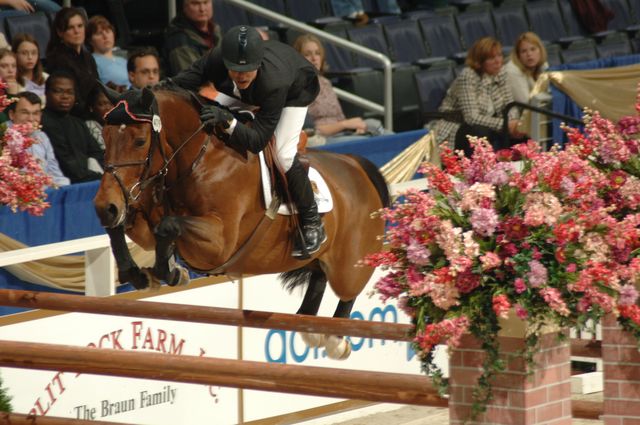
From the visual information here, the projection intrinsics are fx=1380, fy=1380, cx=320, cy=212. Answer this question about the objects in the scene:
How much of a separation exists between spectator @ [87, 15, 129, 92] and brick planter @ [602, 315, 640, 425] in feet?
19.0

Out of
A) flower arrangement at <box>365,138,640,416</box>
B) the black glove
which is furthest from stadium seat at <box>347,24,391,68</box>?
flower arrangement at <box>365,138,640,416</box>

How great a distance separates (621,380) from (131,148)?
8.54 ft

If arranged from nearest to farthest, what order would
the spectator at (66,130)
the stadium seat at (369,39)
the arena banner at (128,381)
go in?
the arena banner at (128,381)
the spectator at (66,130)
the stadium seat at (369,39)

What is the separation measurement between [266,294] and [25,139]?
2.21m

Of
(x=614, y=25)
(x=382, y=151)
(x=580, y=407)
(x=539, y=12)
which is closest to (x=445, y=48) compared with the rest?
(x=539, y=12)

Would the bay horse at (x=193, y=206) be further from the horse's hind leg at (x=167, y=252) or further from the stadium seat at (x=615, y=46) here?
the stadium seat at (x=615, y=46)

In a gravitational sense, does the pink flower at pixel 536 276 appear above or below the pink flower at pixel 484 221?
below

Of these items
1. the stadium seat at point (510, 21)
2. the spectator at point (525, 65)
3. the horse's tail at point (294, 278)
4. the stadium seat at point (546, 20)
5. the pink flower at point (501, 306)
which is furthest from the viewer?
the stadium seat at point (546, 20)

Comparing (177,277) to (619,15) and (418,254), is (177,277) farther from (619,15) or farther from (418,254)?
(619,15)

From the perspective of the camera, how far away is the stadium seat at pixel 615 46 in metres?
14.6

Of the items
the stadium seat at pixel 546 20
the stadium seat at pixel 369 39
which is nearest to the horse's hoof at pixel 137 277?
the stadium seat at pixel 369 39

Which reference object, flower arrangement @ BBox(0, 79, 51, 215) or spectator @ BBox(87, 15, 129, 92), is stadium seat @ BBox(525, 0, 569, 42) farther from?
flower arrangement @ BBox(0, 79, 51, 215)

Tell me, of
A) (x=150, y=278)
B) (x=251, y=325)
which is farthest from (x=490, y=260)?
(x=150, y=278)

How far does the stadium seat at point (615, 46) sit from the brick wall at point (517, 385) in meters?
10.6
